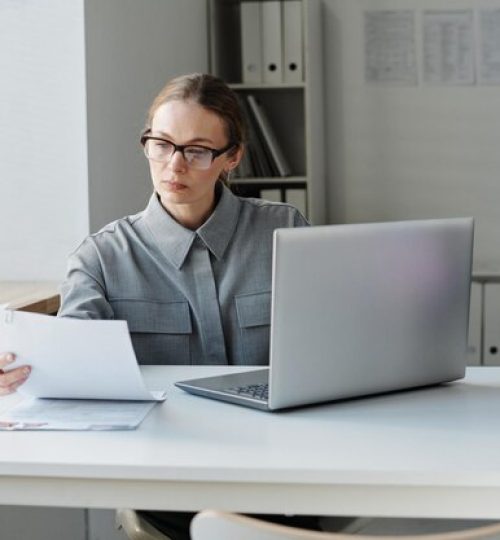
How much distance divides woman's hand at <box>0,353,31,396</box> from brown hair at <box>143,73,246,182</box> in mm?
667

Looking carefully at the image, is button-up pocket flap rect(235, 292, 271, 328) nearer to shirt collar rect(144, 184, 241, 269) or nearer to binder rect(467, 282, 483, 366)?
shirt collar rect(144, 184, 241, 269)

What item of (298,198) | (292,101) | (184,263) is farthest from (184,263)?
(292,101)

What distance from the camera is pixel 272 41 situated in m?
4.17

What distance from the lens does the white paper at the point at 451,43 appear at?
14.3 feet

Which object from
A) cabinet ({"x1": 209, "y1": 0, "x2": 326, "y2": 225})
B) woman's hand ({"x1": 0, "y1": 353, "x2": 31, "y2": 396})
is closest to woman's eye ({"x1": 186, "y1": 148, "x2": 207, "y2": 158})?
woman's hand ({"x1": 0, "y1": 353, "x2": 31, "y2": 396})

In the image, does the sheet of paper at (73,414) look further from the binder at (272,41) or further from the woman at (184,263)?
the binder at (272,41)

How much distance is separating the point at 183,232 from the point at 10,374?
0.60 m

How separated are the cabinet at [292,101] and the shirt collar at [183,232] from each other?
1.89m

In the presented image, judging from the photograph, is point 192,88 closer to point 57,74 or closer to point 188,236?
point 188,236

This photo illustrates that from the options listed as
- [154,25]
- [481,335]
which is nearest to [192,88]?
[154,25]

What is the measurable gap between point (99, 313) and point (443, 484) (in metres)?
0.93

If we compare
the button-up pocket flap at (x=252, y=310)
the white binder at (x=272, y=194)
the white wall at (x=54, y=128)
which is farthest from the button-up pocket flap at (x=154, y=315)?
the white binder at (x=272, y=194)

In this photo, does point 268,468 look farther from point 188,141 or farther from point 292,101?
point 292,101

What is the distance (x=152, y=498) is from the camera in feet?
4.56
